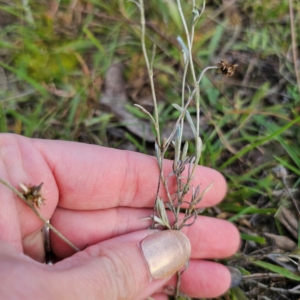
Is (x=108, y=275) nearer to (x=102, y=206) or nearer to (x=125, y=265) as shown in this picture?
(x=125, y=265)

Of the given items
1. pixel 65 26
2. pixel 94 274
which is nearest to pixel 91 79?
pixel 65 26

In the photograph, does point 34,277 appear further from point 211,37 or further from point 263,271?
point 211,37

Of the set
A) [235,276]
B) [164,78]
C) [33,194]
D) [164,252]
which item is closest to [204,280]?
[235,276]

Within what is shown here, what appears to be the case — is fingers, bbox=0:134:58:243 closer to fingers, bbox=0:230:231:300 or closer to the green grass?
fingers, bbox=0:230:231:300

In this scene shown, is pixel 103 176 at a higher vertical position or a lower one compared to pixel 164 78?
lower

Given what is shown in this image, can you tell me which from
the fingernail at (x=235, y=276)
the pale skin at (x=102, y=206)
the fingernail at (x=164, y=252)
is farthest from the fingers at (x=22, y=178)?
the fingernail at (x=235, y=276)

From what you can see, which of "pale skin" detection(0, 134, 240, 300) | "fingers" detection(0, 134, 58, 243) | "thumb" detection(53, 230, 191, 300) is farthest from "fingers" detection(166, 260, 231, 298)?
"fingers" detection(0, 134, 58, 243)

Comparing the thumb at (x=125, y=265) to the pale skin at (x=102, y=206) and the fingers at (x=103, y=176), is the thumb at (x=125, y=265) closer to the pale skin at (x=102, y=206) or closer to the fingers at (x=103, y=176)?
the pale skin at (x=102, y=206)
